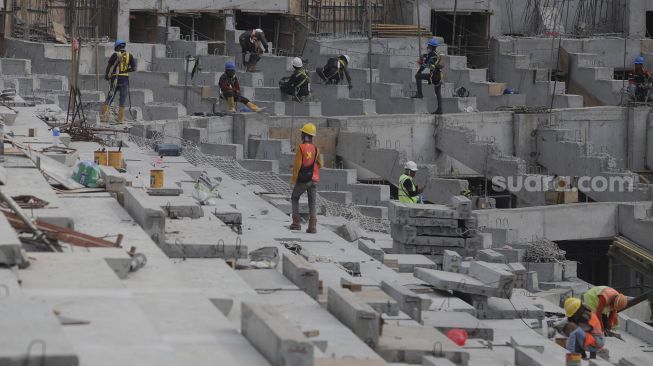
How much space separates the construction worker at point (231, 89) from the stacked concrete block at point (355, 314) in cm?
1853

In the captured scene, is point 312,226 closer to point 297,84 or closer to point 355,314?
point 355,314

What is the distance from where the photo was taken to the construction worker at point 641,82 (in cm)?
3700

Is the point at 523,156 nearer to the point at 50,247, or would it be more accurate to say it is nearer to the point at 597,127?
the point at 597,127

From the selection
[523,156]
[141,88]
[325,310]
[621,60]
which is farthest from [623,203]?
[325,310]

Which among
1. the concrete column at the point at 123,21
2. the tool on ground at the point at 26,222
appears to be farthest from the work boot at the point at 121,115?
the tool on ground at the point at 26,222

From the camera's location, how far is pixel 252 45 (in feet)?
115

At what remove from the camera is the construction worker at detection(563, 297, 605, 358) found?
636 inches

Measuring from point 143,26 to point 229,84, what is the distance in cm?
711

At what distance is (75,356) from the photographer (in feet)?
27.5

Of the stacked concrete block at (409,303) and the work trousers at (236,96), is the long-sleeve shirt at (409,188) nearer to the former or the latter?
the work trousers at (236,96)

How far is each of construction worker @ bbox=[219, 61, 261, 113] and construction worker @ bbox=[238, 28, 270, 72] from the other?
3.40m

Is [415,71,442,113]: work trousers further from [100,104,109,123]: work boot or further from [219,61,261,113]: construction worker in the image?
[100,104,109,123]: work boot

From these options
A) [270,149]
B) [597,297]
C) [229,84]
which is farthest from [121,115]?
[597,297]

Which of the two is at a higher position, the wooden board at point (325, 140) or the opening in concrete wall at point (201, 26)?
the opening in concrete wall at point (201, 26)
